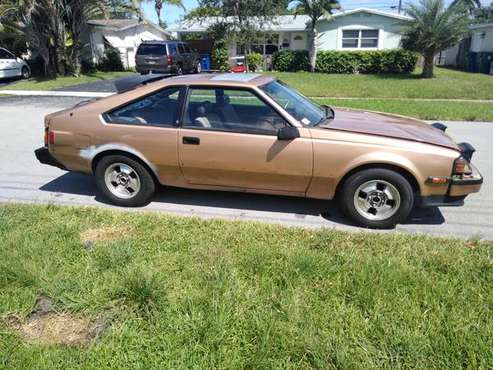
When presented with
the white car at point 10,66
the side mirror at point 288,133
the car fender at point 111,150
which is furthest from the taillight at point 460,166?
the white car at point 10,66

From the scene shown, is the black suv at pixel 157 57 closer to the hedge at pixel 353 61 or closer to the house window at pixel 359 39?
the hedge at pixel 353 61

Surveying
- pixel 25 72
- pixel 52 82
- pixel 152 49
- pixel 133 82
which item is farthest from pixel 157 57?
pixel 133 82

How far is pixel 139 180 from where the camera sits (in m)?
5.00

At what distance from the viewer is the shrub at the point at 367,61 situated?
975 inches

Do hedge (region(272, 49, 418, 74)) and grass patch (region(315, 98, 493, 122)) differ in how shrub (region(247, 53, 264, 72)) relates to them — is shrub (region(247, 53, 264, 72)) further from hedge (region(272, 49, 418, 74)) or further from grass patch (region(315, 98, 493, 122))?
grass patch (region(315, 98, 493, 122))

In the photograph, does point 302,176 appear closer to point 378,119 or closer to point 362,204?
point 362,204

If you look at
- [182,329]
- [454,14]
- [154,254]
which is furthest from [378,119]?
[454,14]

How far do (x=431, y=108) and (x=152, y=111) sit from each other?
9405 millimetres

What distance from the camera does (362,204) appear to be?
14.6 ft

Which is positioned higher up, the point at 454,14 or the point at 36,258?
the point at 454,14

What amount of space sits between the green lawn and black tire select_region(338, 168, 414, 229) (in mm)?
292

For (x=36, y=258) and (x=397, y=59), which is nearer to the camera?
(x=36, y=258)

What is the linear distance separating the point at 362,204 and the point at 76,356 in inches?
118

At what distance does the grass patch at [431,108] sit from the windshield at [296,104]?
651cm
